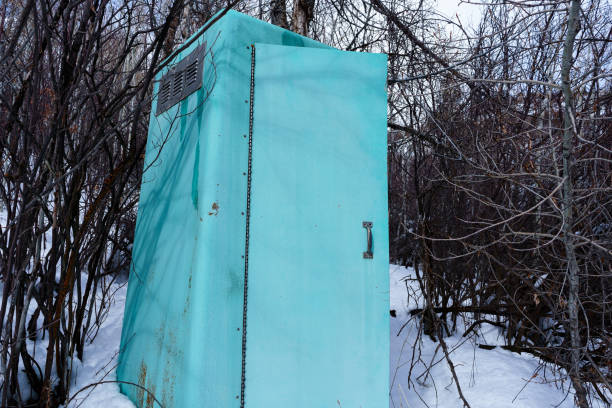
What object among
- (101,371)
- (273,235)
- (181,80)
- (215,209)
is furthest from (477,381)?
(181,80)

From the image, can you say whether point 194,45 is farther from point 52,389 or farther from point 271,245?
point 52,389

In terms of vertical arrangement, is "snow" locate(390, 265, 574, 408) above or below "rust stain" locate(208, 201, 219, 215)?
below

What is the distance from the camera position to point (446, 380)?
3.45m

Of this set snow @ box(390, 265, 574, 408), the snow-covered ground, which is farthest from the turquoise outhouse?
snow @ box(390, 265, 574, 408)

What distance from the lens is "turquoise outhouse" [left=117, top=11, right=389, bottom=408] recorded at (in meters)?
2.22

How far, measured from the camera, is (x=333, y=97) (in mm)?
2521

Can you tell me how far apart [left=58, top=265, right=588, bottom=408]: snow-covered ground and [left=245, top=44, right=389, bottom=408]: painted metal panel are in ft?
2.97

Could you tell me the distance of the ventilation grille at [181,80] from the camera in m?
2.61

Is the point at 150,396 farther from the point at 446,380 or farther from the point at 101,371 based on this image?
the point at 446,380

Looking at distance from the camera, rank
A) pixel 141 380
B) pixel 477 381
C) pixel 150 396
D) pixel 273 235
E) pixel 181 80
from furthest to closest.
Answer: pixel 477 381 < pixel 181 80 < pixel 141 380 < pixel 150 396 < pixel 273 235

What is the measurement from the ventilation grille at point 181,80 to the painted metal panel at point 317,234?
0.41 metres

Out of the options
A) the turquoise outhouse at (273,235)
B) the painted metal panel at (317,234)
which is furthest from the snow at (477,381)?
the turquoise outhouse at (273,235)

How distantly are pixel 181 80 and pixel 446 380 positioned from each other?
2.98m

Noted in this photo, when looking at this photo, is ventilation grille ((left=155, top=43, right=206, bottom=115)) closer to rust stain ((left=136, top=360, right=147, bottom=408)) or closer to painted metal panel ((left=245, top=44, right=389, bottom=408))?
painted metal panel ((left=245, top=44, right=389, bottom=408))
